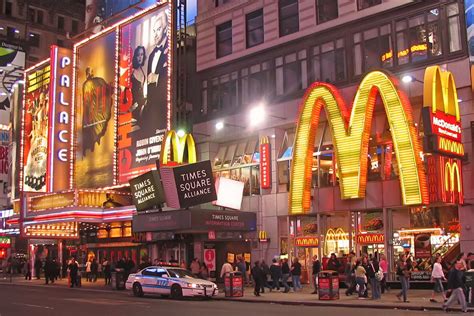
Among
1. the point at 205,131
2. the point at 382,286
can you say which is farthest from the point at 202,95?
the point at 382,286

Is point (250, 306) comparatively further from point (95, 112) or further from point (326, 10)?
point (95, 112)

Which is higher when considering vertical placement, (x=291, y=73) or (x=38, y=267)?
(x=291, y=73)

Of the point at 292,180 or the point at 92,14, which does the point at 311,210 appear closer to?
the point at 292,180

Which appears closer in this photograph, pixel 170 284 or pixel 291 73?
pixel 170 284

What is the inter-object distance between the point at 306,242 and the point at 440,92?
1220 cm

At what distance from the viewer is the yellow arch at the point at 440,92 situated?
26609 millimetres

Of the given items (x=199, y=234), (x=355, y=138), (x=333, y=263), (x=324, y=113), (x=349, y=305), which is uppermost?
(x=324, y=113)

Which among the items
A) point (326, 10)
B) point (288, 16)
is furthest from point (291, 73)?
point (326, 10)

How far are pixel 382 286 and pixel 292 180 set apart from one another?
880 cm

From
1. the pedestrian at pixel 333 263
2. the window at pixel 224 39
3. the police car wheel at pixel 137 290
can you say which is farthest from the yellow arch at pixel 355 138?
the police car wheel at pixel 137 290

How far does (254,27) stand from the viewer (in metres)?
40.3

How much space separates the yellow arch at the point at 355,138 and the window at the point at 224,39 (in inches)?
386

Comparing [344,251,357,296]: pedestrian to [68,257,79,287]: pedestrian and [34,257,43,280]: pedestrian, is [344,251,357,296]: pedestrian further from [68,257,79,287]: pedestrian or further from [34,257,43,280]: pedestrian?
[34,257,43,280]: pedestrian

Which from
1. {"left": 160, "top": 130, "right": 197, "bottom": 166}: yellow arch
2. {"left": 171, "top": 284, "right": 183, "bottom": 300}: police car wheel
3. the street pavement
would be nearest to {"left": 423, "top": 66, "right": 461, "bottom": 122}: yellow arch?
the street pavement
